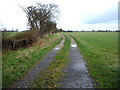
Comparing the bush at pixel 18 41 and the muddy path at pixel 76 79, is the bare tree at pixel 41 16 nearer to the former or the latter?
the bush at pixel 18 41

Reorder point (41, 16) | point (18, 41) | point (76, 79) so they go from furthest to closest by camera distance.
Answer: point (41, 16)
point (18, 41)
point (76, 79)

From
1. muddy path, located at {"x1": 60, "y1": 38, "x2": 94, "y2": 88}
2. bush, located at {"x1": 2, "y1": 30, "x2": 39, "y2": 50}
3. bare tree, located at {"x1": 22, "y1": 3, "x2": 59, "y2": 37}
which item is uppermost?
bare tree, located at {"x1": 22, "y1": 3, "x2": 59, "y2": 37}

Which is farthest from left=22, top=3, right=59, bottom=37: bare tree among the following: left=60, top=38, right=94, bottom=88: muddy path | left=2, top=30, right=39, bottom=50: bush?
left=60, top=38, right=94, bottom=88: muddy path

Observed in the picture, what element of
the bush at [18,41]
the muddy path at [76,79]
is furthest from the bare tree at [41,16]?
the muddy path at [76,79]

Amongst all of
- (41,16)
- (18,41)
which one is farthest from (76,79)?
(41,16)

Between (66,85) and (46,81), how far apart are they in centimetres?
105

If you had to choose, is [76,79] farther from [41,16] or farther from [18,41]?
[41,16]

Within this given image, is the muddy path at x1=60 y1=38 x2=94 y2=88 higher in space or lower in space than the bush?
lower

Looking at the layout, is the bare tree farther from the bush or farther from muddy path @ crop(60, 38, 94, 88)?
muddy path @ crop(60, 38, 94, 88)

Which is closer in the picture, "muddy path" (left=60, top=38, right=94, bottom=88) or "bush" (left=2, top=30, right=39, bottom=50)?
"muddy path" (left=60, top=38, right=94, bottom=88)

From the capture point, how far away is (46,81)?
7.50 metres

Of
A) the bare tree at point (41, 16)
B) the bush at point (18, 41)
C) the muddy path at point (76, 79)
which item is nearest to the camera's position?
the muddy path at point (76, 79)

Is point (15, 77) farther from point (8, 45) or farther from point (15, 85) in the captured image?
point (8, 45)

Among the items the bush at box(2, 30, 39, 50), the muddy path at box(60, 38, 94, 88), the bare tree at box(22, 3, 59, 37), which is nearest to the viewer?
the muddy path at box(60, 38, 94, 88)
